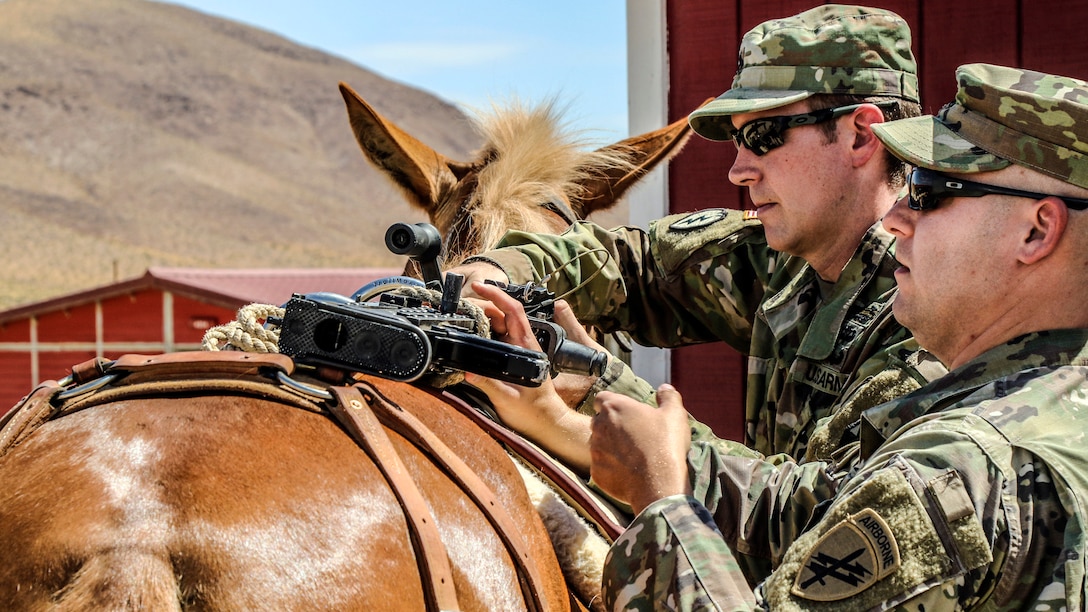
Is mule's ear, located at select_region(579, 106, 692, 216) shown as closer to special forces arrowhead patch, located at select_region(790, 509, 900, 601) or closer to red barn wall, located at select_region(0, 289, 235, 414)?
special forces arrowhead patch, located at select_region(790, 509, 900, 601)

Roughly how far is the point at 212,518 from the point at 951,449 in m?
0.95

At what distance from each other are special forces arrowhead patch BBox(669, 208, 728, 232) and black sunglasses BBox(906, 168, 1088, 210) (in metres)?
1.27

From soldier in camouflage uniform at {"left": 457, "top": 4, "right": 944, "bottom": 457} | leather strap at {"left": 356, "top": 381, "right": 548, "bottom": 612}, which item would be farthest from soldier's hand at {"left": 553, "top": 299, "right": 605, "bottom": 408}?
leather strap at {"left": 356, "top": 381, "right": 548, "bottom": 612}

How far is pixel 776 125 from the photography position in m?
2.52

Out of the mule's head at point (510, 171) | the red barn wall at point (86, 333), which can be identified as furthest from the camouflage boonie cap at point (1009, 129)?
the red barn wall at point (86, 333)

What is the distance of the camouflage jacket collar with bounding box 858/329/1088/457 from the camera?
61.8 inches

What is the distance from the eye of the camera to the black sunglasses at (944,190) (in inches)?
61.3

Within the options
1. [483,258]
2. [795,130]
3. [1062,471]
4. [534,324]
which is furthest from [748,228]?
[1062,471]

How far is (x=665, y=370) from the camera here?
14.1ft

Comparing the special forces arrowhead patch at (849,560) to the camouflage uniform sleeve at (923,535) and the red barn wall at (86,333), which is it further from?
the red barn wall at (86,333)

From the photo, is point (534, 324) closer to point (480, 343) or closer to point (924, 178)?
point (480, 343)

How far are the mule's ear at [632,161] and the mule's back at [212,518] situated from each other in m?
2.01

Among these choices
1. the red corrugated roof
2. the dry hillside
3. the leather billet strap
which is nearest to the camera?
the leather billet strap

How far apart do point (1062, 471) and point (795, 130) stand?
128 centimetres
